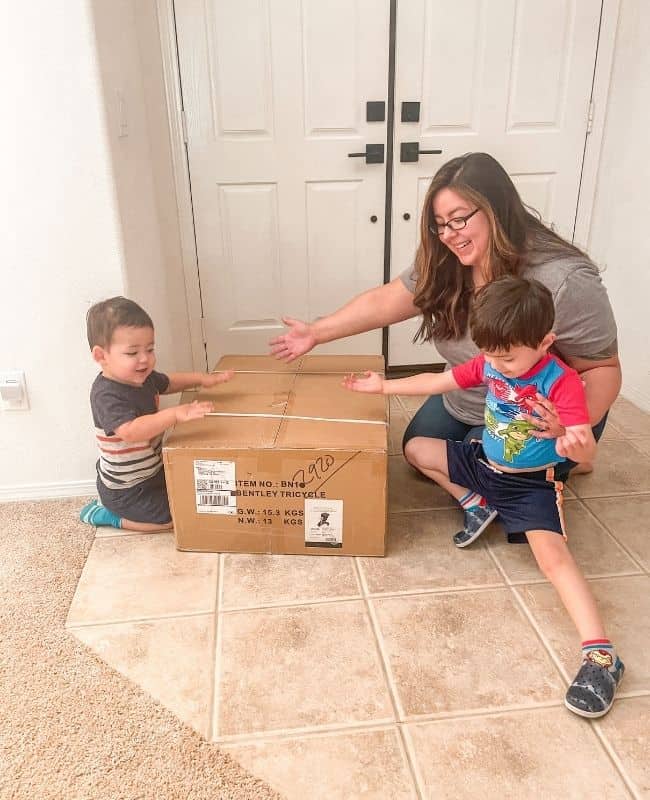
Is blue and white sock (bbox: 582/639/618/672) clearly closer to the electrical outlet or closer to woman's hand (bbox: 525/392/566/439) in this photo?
woman's hand (bbox: 525/392/566/439)

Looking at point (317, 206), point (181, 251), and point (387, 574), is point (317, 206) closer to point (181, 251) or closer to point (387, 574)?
point (181, 251)

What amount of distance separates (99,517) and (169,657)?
60cm

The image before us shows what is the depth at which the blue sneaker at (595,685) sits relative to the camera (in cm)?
125

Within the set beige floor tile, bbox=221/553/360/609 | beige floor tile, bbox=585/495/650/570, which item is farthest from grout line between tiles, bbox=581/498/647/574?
beige floor tile, bbox=221/553/360/609

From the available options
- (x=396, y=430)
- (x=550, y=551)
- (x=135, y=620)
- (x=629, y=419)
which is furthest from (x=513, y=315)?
(x=629, y=419)

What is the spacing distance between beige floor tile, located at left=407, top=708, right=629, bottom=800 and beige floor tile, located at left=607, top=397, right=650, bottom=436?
1.44 m

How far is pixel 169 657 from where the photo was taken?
4.64 ft

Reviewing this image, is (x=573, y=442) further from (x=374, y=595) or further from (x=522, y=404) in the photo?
(x=374, y=595)

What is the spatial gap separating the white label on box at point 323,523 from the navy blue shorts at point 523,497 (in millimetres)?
370

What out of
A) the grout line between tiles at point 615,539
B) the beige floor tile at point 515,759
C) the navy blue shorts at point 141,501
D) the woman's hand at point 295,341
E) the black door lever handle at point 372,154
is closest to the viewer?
the beige floor tile at point 515,759

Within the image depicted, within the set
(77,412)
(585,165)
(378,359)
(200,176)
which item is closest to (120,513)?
(77,412)

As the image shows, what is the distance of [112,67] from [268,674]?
1.62 metres

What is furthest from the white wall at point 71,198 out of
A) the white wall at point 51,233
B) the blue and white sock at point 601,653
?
the blue and white sock at point 601,653

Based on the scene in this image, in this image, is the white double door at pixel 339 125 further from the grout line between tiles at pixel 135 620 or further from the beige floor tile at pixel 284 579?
the grout line between tiles at pixel 135 620
